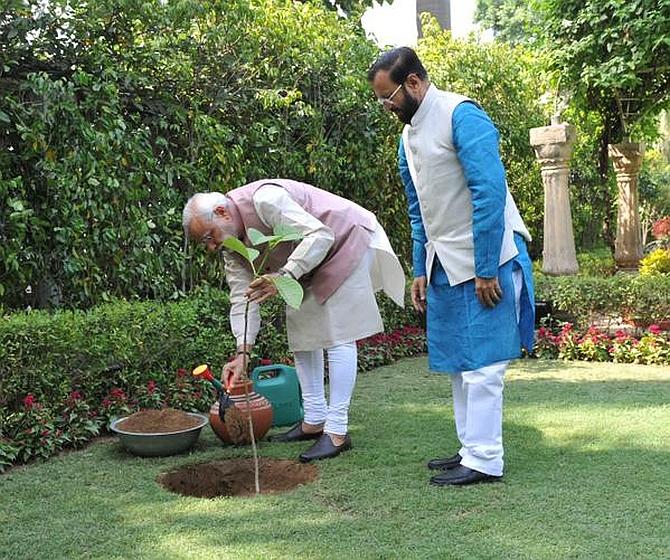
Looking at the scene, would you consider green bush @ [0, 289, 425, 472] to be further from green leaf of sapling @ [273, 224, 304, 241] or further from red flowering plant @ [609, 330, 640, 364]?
red flowering plant @ [609, 330, 640, 364]

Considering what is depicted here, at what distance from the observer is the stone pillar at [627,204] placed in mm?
9969

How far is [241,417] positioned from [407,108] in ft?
5.59

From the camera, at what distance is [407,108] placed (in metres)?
3.31

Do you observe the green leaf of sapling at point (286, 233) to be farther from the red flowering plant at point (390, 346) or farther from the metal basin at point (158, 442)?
the red flowering plant at point (390, 346)

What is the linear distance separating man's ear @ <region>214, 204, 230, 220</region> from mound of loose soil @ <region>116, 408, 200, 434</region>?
1.11 m

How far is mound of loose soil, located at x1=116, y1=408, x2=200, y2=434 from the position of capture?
4.05 meters

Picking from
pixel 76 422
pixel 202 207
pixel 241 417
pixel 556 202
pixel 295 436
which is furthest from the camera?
pixel 556 202

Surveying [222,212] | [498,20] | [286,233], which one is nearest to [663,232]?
[222,212]

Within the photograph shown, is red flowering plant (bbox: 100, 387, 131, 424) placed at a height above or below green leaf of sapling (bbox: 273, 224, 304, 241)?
below

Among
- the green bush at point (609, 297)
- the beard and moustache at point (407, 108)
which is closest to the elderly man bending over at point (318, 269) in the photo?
the beard and moustache at point (407, 108)

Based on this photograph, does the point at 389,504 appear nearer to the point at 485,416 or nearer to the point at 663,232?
the point at 485,416

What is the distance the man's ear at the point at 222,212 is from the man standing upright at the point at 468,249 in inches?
33.6

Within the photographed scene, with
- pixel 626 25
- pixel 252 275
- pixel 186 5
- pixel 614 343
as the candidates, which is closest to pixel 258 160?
pixel 186 5

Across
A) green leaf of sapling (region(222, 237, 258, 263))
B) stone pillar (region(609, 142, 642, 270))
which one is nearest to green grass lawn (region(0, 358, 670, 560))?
green leaf of sapling (region(222, 237, 258, 263))
